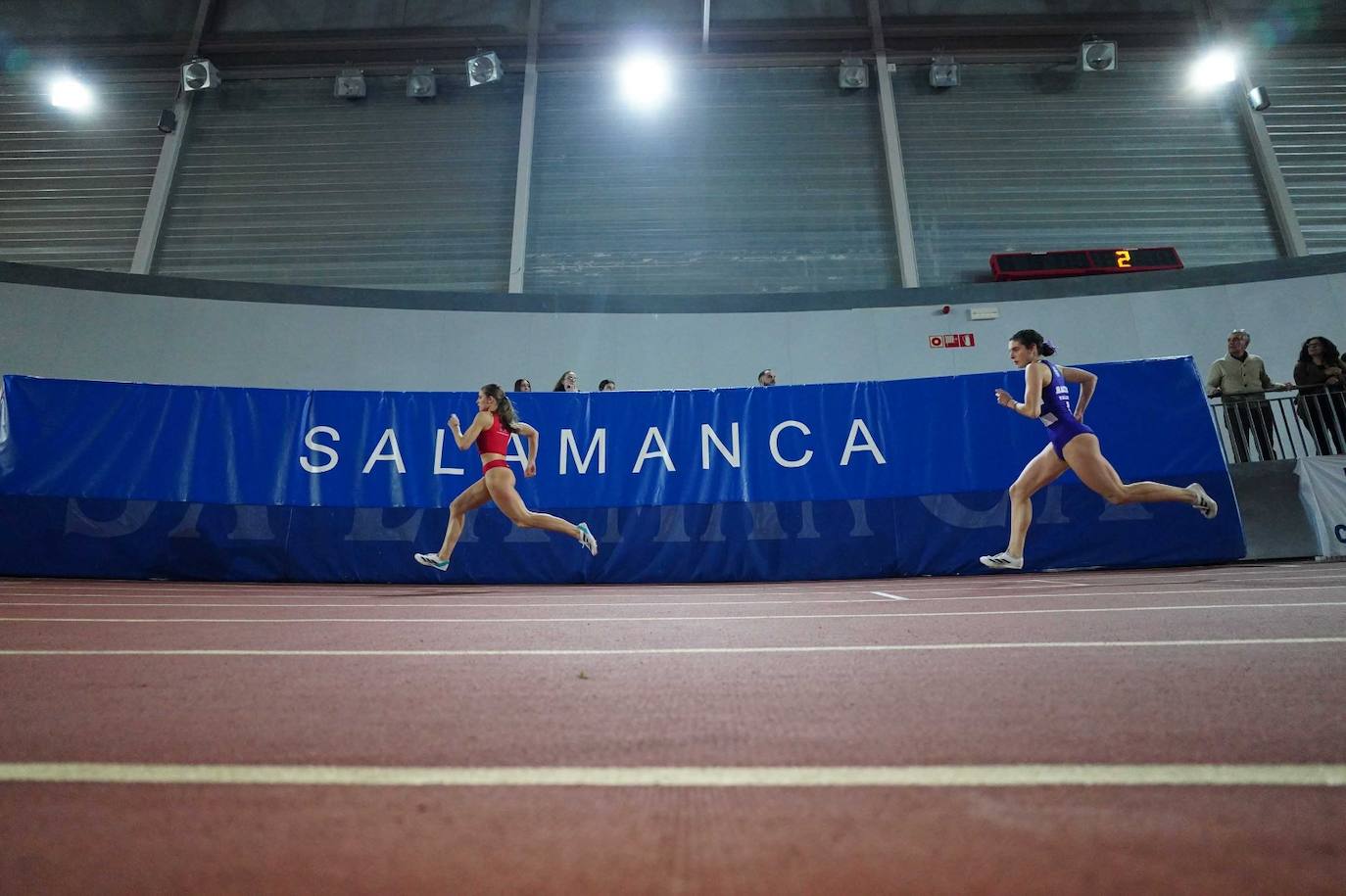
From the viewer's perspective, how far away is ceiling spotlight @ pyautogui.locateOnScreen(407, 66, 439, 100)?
12500 millimetres

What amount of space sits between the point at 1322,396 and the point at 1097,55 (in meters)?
8.33

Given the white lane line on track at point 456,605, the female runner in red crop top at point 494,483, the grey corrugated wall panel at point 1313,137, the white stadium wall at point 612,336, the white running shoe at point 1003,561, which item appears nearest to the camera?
the white lane line on track at point 456,605

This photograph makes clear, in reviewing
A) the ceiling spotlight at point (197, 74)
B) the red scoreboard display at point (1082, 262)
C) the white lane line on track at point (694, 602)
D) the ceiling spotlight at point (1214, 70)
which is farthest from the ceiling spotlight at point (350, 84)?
the ceiling spotlight at point (1214, 70)

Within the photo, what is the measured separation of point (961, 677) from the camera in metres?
Result: 1.65

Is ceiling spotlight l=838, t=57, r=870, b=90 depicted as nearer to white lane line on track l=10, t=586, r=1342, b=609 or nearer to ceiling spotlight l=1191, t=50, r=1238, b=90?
ceiling spotlight l=1191, t=50, r=1238, b=90

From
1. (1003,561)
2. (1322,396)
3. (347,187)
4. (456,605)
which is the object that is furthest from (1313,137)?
(347,187)

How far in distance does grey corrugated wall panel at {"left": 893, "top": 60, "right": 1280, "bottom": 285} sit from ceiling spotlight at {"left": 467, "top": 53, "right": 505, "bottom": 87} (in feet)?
24.9

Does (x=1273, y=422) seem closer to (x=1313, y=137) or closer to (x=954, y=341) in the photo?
(x=954, y=341)

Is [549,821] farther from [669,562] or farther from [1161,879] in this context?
[669,562]

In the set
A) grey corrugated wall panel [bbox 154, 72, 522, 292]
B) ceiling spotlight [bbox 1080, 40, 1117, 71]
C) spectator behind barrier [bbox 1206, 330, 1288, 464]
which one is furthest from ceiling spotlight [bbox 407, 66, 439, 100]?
spectator behind barrier [bbox 1206, 330, 1288, 464]

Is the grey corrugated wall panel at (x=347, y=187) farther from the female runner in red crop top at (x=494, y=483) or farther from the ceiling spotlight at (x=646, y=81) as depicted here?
the female runner in red crop top at (x=494, y=483)

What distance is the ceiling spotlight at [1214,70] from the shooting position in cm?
1223

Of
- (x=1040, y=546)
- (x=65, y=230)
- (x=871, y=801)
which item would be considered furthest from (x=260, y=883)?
(x=65, y=230)

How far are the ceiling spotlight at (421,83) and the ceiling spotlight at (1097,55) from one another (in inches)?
479
